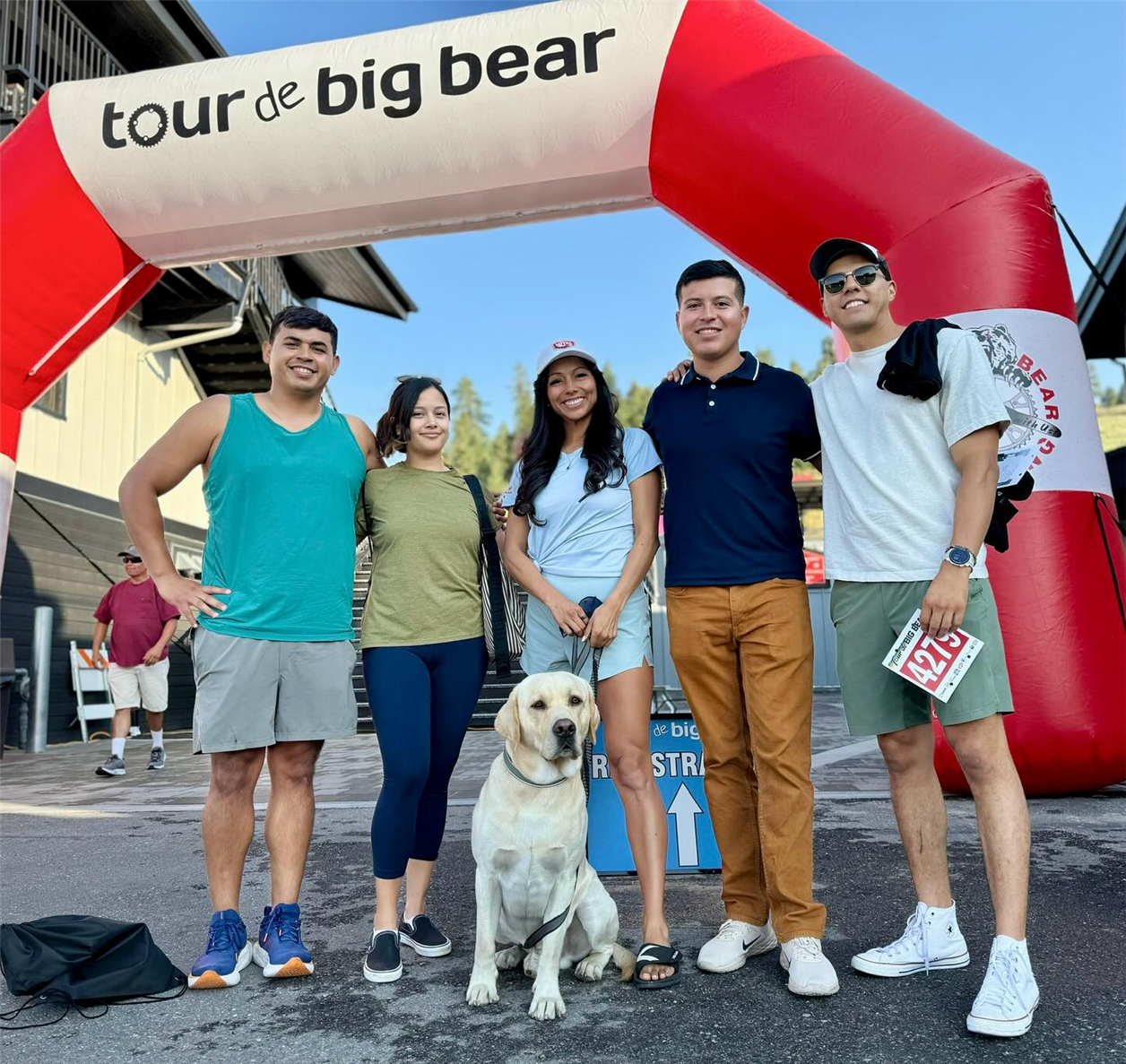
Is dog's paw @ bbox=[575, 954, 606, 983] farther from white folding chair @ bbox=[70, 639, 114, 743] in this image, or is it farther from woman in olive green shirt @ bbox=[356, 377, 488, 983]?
white folding chair @ bbox=[70, 639, 114, 743]

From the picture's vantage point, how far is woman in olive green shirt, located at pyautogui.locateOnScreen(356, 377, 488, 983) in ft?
→ 10.2

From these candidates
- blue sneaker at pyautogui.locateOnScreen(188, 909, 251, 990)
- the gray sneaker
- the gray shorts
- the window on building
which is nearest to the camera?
blue sneaker at pyautogui.locateOnScreen(188, 909, 251, 990)

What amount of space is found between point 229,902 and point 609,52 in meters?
4.41

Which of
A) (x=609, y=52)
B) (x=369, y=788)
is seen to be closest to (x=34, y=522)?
(x=369, y=788)

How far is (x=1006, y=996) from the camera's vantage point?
2.37m

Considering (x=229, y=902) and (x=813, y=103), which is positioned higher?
(x=813, y=103)

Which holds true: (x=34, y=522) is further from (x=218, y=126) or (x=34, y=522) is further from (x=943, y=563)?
(x=943, y=563)

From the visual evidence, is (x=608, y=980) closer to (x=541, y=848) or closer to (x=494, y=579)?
(x=541, y=848)

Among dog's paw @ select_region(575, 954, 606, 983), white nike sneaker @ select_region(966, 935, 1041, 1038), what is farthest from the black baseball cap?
dog's paw @ select_region(575, 954, 606, 983)

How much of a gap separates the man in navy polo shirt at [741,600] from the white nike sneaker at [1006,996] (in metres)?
0.55

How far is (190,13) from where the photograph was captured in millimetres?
12242

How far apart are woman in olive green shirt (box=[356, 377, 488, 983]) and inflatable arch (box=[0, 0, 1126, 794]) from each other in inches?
97.3

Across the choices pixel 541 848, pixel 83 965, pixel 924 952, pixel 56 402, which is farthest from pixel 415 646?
pixel 56 402

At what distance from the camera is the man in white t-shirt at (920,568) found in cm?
261
